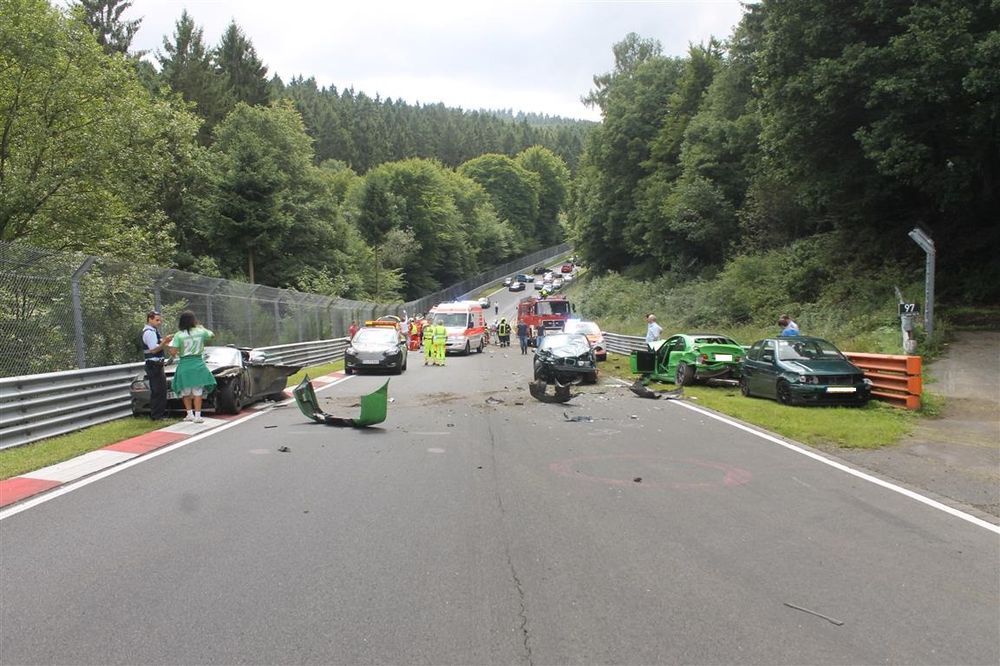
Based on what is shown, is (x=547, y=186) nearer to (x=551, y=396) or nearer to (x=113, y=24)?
(x=113, y=24)

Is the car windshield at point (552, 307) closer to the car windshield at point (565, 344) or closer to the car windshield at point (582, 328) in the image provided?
the car windshield at point (582, 328)

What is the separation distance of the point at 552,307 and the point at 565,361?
70.8ft

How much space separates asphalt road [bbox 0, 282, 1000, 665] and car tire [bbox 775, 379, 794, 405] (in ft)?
16.4

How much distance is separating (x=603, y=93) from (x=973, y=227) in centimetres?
4843

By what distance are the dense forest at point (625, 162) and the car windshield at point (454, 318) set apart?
12561mm

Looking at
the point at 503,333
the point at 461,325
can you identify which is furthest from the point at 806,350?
the point at 503,333

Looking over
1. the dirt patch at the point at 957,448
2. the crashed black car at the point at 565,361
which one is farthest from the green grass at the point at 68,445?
the dirt patch at the point at 957,448

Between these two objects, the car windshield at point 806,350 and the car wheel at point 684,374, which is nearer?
the car windshield at point 806,350

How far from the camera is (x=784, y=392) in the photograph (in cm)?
1383

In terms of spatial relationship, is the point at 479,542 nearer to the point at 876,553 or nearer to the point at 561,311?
the point at 876,553

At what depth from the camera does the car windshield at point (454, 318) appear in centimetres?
3419

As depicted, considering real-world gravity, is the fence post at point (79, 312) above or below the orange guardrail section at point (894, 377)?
above

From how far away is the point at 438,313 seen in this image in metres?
34.9

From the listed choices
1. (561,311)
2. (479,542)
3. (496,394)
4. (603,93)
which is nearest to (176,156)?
(561,311)
